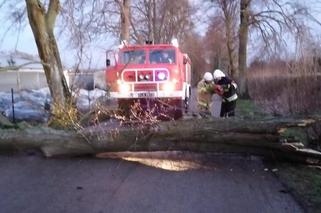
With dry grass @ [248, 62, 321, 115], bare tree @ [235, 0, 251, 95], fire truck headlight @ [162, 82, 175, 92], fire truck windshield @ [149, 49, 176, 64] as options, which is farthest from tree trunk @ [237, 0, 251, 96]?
dry grass @ [248, 62, 321, 115]

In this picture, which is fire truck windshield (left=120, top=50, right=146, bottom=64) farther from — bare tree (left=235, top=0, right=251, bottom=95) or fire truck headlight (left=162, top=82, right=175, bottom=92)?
bare tree (left=235, top=0, right=251, bottom=95)

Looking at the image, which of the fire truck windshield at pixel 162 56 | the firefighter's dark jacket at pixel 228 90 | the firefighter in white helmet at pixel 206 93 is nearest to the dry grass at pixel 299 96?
the firefighter's dark jacket at pixel 228 90

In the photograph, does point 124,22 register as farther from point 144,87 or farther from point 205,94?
point 205,94

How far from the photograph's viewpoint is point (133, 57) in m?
Answer: 19.2

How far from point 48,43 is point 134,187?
30.0 feet

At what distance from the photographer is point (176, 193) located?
7816mm

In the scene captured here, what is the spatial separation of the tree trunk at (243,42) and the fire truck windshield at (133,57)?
20996 mm

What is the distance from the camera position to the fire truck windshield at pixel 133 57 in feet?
63.0

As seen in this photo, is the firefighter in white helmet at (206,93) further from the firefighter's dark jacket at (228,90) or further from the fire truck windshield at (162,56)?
the fire truck windshield at (162,56)

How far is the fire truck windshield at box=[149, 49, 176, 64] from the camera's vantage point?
63.3 ft

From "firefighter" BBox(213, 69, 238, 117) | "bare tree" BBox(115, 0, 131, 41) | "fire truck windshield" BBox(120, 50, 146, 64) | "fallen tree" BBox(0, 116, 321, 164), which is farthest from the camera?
"bare tree" BBox(115, 0, 131, 41)

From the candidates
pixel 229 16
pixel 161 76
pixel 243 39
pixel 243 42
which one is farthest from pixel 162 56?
pixel 229 16

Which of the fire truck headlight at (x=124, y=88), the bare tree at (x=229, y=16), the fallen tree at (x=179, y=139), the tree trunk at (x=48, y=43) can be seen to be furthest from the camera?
the bare tree at (x=229, y=16)

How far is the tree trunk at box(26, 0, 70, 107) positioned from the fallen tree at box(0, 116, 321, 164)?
5.56 metres
